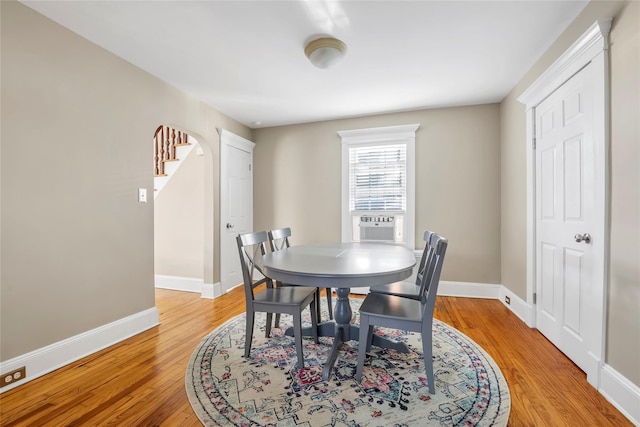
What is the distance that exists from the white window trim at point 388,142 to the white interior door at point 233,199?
1.49 m

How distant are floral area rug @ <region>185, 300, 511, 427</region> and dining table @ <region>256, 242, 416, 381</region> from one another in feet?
0.30

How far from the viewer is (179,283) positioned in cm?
396

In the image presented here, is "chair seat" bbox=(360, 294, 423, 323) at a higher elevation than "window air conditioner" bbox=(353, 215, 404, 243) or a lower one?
lower

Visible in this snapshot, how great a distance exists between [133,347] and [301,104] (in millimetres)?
3014

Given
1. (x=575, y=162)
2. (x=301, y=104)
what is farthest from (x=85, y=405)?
(x=575, y=162)

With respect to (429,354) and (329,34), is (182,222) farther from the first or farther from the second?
(429,354)

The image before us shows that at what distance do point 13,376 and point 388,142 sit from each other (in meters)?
4.04

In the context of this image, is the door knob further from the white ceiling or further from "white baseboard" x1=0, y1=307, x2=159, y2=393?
"white baseboard" x1=0, y1=307, x2=159, y2=393

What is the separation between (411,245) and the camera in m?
3.70

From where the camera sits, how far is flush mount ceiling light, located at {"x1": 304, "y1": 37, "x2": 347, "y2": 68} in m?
2.15

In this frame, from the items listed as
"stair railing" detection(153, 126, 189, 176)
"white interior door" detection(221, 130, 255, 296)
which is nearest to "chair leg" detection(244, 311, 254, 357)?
"white interior door" detection(221, 130, 255, 296)

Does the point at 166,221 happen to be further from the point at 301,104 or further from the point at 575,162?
the point at 575,162


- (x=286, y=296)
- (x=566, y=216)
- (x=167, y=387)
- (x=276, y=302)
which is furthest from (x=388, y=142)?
(x=167, y=387)

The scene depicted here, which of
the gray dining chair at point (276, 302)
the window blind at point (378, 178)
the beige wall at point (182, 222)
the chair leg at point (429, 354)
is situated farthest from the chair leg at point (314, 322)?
the beige wall at point (182, 222)
